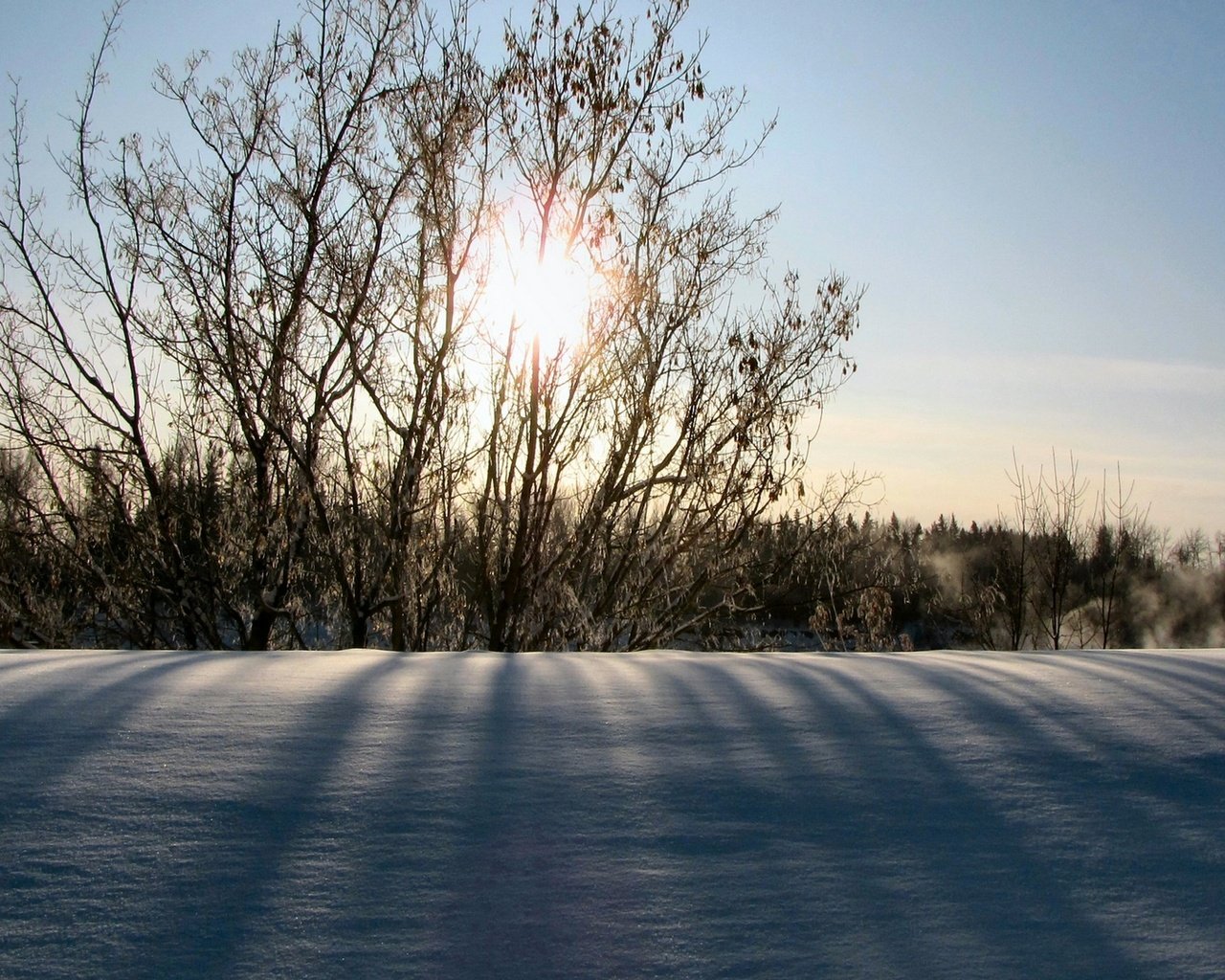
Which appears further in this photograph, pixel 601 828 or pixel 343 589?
pixel 343 589

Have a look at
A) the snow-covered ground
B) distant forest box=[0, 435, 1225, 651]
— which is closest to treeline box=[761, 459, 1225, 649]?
distant forest box=[0, 435, 1225, 651]

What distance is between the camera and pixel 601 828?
1.97 metres

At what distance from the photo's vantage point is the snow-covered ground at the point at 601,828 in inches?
62.8

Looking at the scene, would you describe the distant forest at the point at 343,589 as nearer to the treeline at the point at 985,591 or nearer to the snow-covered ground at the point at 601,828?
the treeline at the point at 985,591

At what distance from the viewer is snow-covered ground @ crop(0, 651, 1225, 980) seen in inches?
62.8

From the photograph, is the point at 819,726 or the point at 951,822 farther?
the point at 819,726

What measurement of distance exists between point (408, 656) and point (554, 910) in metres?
1.92

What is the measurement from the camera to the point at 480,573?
Result: 7930 mm

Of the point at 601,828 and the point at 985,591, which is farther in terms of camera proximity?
the point at 985,591

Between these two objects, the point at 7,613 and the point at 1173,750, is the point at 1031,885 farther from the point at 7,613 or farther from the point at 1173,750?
the point at 7,613

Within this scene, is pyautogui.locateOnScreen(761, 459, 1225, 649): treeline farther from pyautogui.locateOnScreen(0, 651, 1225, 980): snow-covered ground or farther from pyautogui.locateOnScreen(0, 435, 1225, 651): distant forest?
pyautogui.locateOnScreen(0, 651, 1225, 980): snow-covered ground

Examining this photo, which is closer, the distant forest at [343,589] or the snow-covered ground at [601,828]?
the snow-covered ground at [601,828]

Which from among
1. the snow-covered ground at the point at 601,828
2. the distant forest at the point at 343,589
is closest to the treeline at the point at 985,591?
the distant forest at the point at 343,589

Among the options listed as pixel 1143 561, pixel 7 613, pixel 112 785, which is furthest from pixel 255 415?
pixel 1143 561
